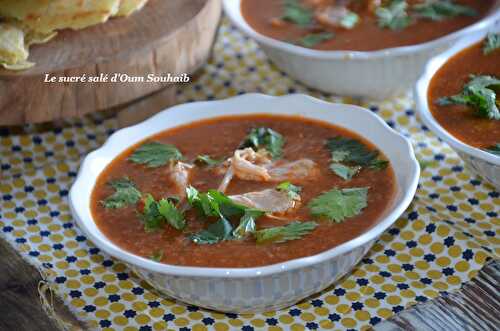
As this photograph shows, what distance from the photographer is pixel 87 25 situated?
3.38 metres

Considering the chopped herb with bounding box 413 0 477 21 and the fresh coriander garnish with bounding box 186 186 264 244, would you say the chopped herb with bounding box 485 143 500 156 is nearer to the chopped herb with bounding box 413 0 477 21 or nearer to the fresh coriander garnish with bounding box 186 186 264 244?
the fresh coriander garnish with bounding box 186 186 264 244

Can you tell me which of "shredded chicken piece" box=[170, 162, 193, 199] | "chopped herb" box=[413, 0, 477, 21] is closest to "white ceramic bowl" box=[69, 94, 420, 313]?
"shredded chicken piece" box=[170, 162, 193, 199]

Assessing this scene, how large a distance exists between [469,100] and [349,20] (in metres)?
0.87

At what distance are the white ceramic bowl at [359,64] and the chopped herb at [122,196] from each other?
1.02 m

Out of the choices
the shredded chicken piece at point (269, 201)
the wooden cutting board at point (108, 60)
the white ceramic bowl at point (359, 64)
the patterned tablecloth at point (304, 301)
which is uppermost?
the wooden cutting board at point (108, 60)

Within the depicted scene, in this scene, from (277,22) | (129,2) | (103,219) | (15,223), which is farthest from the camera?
(277,22)

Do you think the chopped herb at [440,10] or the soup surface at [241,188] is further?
the chopped herb at [440,10]

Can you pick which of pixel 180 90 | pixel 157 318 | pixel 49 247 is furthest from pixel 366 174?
pixel 180 90

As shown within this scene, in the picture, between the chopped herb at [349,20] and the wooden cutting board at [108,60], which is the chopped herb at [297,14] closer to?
the chopped herb at [349,20]

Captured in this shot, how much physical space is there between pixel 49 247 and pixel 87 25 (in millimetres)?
894

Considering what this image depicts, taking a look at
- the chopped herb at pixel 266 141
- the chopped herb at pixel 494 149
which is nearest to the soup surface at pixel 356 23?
the chopped herb at pixel 266 141

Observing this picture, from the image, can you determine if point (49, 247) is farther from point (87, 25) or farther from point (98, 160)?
point (87, 25)

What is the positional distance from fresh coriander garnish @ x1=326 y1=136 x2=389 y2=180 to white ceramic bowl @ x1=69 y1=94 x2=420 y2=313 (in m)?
0.05

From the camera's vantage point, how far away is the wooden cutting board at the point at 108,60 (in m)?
3.12
